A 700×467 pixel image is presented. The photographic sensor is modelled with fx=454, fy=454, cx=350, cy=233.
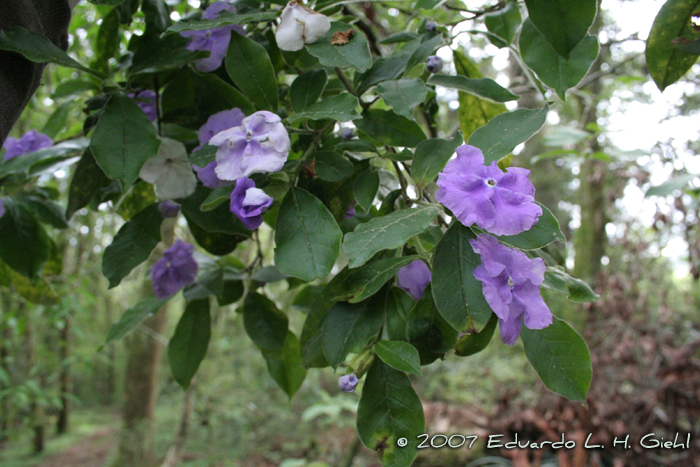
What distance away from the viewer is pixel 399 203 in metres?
0.68

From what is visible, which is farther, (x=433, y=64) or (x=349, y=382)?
(x=433, y=64)

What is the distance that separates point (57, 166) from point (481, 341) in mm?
833

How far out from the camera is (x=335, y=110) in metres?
0.55

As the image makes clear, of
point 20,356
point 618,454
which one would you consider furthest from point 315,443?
point 20,356

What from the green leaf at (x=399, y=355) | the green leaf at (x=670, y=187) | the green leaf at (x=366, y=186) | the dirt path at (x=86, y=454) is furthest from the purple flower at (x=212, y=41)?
the dirt path at (x=86, y=454)

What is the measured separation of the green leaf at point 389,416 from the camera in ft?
1.79

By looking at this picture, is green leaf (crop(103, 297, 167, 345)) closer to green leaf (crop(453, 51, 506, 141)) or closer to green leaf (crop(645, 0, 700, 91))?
green leaf (crop(453, 51, 506, 141))

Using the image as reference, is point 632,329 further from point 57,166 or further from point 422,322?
point 57,166

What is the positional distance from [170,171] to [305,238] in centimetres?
29

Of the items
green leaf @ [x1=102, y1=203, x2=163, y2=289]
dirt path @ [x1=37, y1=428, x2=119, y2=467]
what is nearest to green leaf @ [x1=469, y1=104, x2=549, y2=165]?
green leaf @ [x1=102, y1=203, x2=163, y2=289]

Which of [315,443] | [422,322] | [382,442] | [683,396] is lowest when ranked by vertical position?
[315,443]

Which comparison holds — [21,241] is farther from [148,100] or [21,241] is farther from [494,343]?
[494,343]

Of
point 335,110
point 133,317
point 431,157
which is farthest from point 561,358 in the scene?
point 133,317

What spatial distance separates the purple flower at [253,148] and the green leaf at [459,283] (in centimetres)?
22
